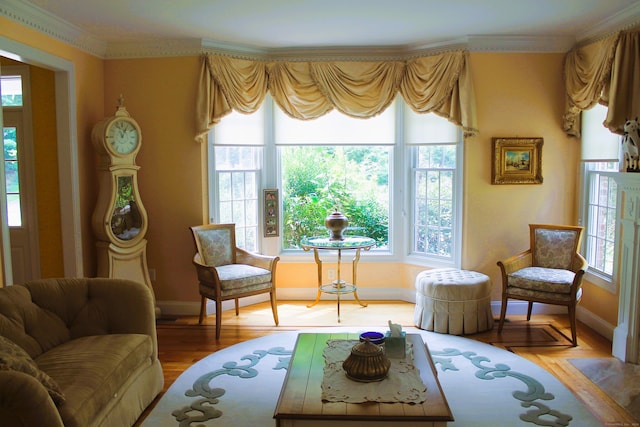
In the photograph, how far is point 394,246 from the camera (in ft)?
19.8

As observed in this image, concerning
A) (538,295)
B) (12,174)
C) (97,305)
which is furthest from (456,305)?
(12,174)

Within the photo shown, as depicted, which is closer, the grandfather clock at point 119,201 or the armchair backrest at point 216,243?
the grandfather clock at point 119,201

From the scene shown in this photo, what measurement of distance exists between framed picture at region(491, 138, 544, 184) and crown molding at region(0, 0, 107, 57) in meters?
3.84

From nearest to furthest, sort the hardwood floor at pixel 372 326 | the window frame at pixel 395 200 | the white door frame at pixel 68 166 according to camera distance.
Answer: the hardwood floor at pixel 372 326, the white door frame at pixel 68 166, the window frame at pixel 395 200

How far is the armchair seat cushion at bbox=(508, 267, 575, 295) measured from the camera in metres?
4.58

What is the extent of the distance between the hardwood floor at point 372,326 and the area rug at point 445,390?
13 centimetres

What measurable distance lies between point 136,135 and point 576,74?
401 cm

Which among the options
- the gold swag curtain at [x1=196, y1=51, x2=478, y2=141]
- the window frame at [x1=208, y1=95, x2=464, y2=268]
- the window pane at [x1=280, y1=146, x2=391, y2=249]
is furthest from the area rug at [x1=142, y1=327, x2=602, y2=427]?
the gold swag curtain at [x1=196, y1=51, x2=478, y2=141]

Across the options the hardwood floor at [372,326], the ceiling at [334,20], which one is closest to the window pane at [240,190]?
the hardwood floor at [372,326]

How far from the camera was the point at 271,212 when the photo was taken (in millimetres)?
5930

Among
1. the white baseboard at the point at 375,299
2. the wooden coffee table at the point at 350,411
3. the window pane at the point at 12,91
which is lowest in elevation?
the white baseboard at the point at 375,299

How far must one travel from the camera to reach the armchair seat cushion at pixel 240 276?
4.87 metres

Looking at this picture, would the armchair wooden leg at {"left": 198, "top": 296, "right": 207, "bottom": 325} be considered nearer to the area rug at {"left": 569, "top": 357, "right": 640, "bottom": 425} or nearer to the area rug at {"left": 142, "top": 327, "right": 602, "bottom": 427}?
the area rug at {"left": 142, "top": 327, "right": 602, "bottom": 427}

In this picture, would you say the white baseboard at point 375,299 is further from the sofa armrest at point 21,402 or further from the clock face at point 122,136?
the sofa armrest at point 21,402
